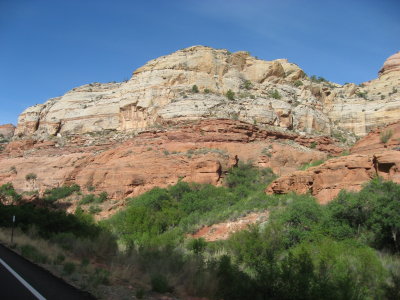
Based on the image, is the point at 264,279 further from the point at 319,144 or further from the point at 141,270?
the point at 319,144

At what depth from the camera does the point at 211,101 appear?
44.3 metres

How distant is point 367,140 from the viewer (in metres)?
26.3

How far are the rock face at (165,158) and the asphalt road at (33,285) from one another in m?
23.6

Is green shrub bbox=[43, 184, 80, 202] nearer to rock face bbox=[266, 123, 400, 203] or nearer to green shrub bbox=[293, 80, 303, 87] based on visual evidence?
rock face bbox=[266, 123, 400, 203]

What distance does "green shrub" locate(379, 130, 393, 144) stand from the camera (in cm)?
2406

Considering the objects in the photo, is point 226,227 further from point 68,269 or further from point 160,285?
point 160,285

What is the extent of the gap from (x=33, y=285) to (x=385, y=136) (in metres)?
24.0

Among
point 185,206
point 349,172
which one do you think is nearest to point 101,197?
point 185,206

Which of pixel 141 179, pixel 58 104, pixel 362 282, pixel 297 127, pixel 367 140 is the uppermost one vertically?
pixel 58 104

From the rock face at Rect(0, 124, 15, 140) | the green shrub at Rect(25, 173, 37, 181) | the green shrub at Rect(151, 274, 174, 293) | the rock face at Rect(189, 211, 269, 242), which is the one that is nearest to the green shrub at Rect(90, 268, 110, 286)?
the green shrub at Rect(151, 274, 174, 293)

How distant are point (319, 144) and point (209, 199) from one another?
2078cm

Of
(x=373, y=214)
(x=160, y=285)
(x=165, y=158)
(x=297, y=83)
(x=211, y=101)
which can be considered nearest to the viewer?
(x=160, y=285)

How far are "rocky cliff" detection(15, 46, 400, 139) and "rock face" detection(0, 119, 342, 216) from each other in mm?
3403

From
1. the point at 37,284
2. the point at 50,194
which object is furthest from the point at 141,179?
the point at 37,284
